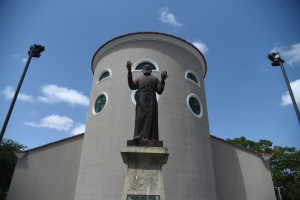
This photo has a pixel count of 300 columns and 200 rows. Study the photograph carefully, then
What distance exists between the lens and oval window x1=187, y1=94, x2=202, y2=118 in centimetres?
1203

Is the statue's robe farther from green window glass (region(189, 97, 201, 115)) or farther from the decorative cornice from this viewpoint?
the decorative cornice

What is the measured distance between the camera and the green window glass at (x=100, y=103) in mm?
12172

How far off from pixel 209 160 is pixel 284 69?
606 centimetres

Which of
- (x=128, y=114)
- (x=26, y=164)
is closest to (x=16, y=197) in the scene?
(x=26, y=164)

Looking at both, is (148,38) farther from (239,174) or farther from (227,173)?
(239,174)

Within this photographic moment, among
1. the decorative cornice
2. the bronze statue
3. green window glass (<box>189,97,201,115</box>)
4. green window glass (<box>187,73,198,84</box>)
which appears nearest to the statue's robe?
the bronze statue

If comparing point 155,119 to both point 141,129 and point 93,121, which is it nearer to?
point 141,129

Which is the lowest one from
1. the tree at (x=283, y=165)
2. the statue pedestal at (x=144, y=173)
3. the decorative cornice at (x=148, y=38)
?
the statue pedestal at (x=144, y=173)

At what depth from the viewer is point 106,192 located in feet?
31.4

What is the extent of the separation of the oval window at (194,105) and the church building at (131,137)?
0.04m

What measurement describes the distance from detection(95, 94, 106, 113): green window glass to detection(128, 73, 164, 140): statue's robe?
8.04 metres

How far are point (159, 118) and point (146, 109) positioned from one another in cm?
657

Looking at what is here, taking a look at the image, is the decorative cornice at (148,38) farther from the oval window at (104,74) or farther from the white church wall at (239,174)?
the white church wall at (239,174)

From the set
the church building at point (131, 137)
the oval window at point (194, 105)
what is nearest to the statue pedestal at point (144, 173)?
the church building at point (131, 137)
